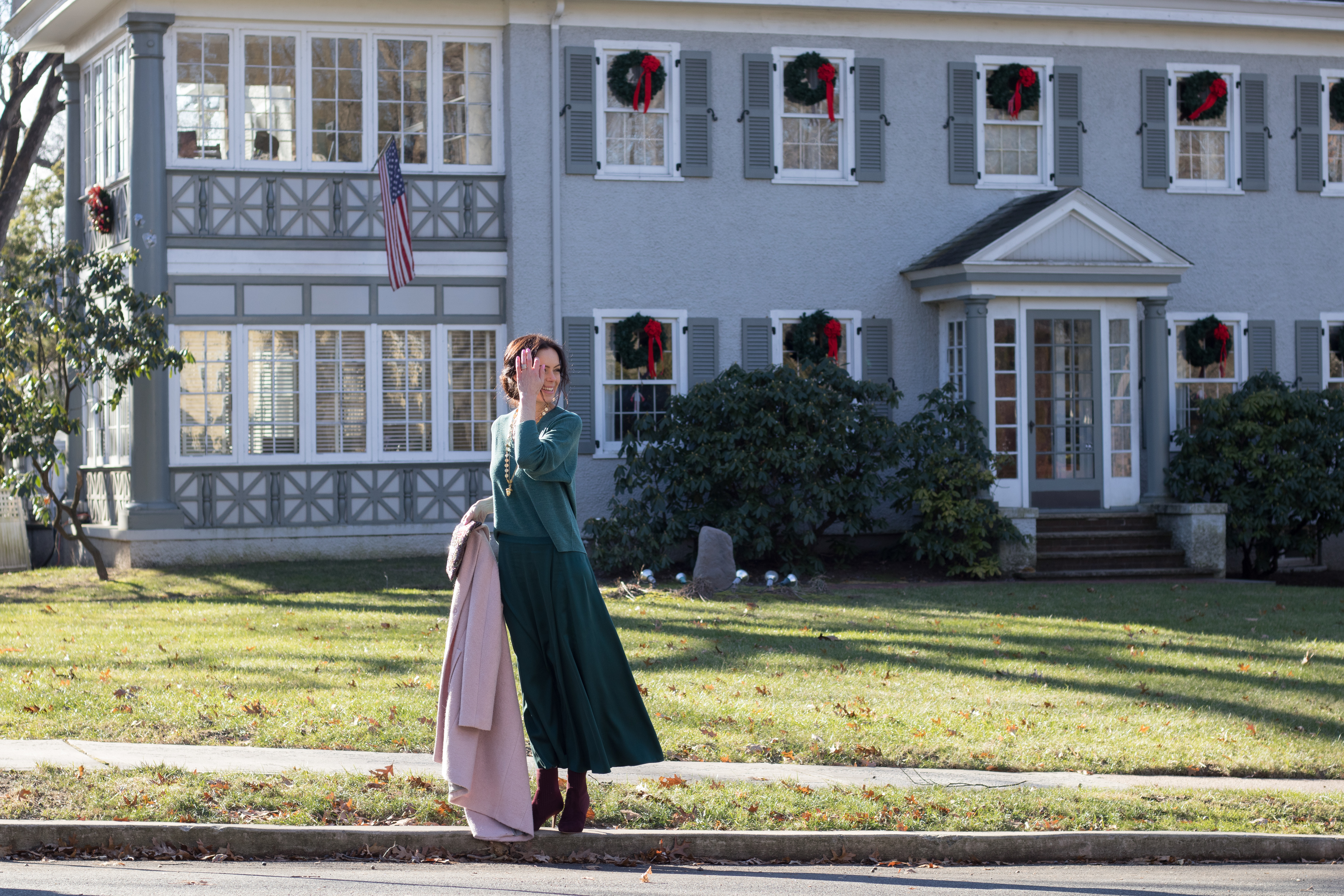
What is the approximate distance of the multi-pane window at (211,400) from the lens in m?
17.8

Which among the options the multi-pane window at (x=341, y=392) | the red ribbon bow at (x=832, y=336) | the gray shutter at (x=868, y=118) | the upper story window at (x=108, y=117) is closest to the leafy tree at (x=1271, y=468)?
the red ribbon bow at (x=832, y=336)

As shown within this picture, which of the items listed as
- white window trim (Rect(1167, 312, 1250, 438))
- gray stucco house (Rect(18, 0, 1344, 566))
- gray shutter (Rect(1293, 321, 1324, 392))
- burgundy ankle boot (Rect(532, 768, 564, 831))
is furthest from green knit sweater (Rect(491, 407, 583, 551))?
gray shutter (Rect(1293, 321, 1324, 392))

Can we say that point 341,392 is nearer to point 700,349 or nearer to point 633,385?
point 633,385

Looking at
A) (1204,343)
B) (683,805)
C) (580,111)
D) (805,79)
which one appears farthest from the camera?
(1204,343)

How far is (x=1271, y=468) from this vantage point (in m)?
17.8

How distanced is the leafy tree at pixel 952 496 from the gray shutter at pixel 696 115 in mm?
4115

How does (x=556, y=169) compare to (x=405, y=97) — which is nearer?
(x=556, y=169)

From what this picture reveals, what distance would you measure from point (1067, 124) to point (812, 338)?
4.49 m

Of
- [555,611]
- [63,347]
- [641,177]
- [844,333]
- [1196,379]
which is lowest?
[555,611]

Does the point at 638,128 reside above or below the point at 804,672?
above

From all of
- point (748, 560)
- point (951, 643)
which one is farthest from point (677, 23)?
point (951, 643)

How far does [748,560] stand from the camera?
1720 centimetres

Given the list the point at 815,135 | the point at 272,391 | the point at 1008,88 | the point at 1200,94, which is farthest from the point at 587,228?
the point at 1200,94

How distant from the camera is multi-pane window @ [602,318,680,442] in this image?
18.4 metres
